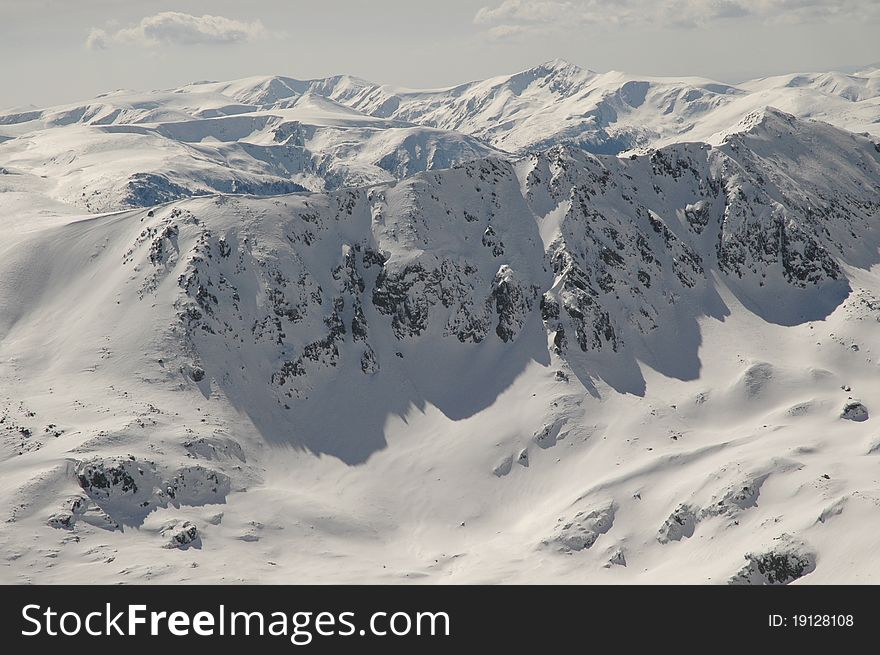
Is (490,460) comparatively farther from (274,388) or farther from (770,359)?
(770,359)

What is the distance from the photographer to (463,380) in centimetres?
12744

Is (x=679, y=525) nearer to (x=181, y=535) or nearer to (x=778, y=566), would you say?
(x=778, y=566)

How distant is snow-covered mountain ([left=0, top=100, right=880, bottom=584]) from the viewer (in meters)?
89.5

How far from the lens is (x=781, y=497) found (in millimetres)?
88312

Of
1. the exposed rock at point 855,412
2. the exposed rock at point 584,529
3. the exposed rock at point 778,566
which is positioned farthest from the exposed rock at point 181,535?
the exposed rock at point 855,412

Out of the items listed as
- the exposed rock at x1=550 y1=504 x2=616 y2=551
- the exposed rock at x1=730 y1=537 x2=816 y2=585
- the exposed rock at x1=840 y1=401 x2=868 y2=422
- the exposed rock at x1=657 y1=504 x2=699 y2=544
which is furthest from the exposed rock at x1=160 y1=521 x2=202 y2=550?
the exposed rock at x1=840 y1=401 x2=868 y2=422

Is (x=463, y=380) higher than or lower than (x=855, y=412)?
higher

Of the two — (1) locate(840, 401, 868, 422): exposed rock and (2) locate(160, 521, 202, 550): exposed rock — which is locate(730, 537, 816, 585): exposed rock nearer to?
(1) locate(840, 401, 868, 422): exposed rock

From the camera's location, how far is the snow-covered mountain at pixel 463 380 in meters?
89.5

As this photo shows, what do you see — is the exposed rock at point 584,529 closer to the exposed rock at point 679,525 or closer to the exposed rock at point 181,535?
the exposed rock at point 679,525

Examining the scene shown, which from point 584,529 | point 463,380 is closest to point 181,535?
point 584,529

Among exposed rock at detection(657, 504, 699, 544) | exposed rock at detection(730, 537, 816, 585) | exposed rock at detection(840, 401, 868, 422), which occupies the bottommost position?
exposed rock at detection(730, 537, 816, 585)

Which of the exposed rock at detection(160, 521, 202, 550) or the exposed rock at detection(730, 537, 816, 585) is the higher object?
the exposed rock at detection(160, 521, 202, 550)

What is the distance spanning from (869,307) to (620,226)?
46.8 meters
